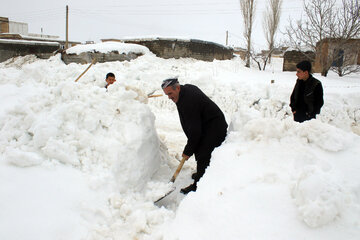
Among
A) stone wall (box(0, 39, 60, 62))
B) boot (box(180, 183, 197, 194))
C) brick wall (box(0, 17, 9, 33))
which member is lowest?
boot (box(180, 183, 197, 194))

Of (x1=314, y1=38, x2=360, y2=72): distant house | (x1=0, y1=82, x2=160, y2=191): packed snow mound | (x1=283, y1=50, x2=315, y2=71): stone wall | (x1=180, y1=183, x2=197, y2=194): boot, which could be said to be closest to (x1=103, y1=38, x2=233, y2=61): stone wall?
(x1=283, y1=50, x2=315, y2=71): stone wall

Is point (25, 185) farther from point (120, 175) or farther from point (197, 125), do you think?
point (197, 125)

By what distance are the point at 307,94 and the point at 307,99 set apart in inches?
2.7

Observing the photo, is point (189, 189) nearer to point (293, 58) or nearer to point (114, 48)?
point (114, 48)

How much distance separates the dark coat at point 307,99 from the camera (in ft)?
10.6

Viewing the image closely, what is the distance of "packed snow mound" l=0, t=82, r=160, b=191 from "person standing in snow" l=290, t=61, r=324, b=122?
6.98 feet

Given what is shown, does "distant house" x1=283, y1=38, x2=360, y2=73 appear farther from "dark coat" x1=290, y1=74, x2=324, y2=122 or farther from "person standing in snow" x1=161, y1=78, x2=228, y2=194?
"person standing in snow" x1=161, y1=78, x2=228, y2=194

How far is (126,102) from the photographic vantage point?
10.6 feet

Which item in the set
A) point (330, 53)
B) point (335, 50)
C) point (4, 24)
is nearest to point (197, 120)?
point (330, 53)

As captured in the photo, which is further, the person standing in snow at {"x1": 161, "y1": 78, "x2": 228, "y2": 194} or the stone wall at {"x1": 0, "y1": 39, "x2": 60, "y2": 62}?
the stone wall at {"x1": 0, "y1": 39, "x2": 60, "y2": 62}

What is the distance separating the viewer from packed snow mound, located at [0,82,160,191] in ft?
8.06

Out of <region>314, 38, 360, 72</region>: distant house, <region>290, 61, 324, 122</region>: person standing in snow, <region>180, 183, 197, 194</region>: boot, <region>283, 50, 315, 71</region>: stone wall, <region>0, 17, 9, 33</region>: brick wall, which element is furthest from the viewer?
<region>0, 17, 9, 33</region>: brick wall

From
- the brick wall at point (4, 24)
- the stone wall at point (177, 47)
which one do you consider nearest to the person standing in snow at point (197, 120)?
the stone wall at point (177, 47)

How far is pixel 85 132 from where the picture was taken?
277 cm
